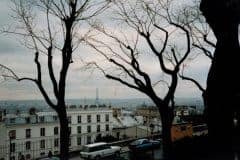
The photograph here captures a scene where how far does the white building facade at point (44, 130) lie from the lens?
204 ft

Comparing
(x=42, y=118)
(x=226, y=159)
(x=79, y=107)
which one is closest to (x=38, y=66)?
(x=226, y=159)

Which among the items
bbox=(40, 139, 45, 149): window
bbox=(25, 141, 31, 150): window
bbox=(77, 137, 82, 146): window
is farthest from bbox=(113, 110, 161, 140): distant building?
bbox=(25, 141, 31, 150): window

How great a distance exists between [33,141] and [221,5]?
59.8m

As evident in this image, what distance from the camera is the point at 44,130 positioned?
69188 mm

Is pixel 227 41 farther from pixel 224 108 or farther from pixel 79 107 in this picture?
pixel 79 107

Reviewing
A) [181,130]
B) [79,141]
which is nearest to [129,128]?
[79,141]

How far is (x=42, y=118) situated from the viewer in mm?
70938

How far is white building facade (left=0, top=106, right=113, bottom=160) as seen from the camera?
6219cm

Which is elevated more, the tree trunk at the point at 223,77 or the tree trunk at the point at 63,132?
the tree trunk at the point at 223,77

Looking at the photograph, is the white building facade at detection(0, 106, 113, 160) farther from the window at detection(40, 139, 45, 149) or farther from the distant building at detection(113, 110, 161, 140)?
the distant building at detection(113, 110, 161, 140)

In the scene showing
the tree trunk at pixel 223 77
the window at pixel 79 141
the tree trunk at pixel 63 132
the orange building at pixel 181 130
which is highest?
the tree trunk at pixel 223 77

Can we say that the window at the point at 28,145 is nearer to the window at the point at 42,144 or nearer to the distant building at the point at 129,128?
the window at the point at 42,144

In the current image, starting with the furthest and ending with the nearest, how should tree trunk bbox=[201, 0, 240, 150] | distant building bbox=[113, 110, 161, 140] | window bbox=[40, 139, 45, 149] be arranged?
1. distant building bbox=[113, 110, 161, 140]
2. window bbox=[40, 139, 45, 149]
3. tree trunk bbox=[201, 0, 240, 150]

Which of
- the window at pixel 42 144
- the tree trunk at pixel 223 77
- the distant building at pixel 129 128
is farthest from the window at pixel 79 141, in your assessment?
the tree trunk at pixel 223 77
